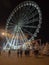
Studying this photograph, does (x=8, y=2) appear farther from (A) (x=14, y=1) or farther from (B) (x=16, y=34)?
(B) (x=16, y=34)

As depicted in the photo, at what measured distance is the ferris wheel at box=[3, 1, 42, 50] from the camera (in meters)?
2.84

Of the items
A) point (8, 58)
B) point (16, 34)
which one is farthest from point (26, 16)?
point (8, 58)

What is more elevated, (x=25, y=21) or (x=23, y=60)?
(x=25, y=21)

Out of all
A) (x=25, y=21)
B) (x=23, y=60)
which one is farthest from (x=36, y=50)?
(x=25, y=21)

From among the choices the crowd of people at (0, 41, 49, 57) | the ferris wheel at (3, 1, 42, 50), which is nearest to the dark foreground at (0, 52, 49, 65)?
the crowd of people at (0, 41, 49, 57)

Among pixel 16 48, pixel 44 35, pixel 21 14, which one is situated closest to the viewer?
pixel 44 35

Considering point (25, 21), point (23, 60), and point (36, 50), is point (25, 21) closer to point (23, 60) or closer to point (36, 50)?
point (36, 50)

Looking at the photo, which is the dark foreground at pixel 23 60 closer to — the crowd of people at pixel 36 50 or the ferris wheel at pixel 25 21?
the crowd of people at pixel 36 50

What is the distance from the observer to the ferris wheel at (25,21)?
2.84 m

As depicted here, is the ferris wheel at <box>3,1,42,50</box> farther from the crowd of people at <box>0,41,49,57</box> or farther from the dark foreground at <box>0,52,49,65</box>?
the dark foreground at <box>0,52,49,65</box>

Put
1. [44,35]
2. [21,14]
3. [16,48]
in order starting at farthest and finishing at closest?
[21,14]
[16,48]
[44,35]

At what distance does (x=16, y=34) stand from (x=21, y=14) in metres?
0.27

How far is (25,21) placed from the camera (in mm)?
2969

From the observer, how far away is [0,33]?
302 cm
